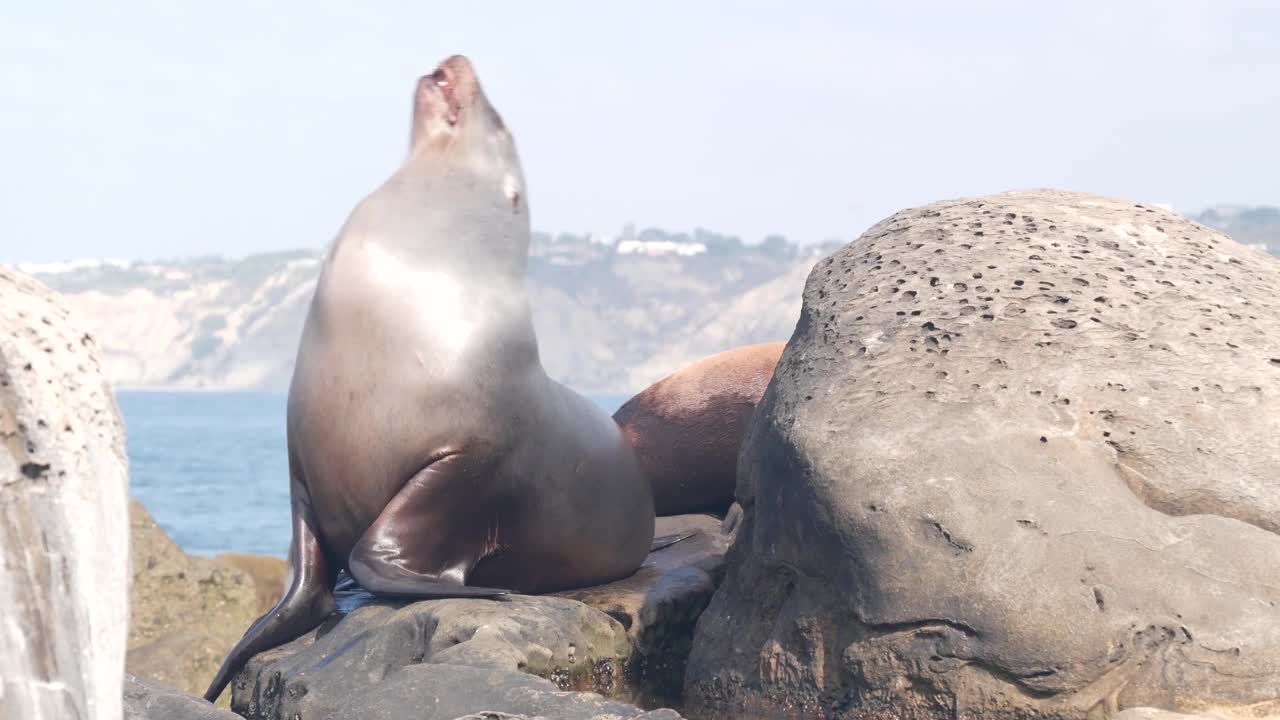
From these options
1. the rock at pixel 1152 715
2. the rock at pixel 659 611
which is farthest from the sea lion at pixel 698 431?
the rock at pixel 1152 715

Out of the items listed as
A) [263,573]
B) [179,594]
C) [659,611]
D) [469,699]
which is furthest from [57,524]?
[263,573]

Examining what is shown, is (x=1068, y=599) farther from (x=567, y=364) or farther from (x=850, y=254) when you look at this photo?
(x=567, y=364)

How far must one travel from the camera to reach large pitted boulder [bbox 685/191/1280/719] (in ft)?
12.9

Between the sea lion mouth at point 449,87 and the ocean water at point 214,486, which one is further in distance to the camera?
the ocean water at point 214,486

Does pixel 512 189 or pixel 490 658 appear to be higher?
pixel 512 189

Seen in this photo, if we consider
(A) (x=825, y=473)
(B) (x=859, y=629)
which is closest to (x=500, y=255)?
(A) (x=825, y=473)

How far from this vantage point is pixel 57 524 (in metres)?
1.92

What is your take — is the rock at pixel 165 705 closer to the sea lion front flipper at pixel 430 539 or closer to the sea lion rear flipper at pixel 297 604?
the sea lion rear flipper at pixel 297 604

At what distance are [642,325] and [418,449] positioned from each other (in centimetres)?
13271

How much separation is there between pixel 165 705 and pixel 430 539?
1397mm

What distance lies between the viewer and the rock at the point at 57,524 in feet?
6.13

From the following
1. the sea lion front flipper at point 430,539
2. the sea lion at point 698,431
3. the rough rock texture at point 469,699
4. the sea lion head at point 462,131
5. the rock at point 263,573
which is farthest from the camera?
the rock at point 263,573

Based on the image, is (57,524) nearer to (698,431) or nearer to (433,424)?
(433,424)

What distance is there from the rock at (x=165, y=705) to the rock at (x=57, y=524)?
1679mm
